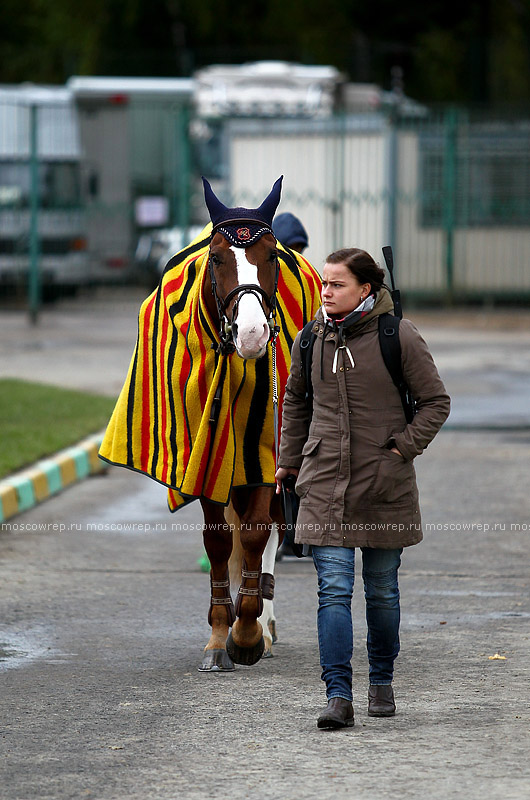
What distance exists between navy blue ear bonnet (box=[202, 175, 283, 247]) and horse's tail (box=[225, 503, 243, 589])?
131cm

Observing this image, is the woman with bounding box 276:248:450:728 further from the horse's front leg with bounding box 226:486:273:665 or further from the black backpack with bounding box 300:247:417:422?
the horse's front leg with bounding box 226:486:273:665

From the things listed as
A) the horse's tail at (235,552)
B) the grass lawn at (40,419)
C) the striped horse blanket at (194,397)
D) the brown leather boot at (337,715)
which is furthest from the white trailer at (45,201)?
the brown leather boot at (337,715)

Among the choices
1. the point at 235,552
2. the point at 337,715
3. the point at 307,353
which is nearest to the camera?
the point at 337,715

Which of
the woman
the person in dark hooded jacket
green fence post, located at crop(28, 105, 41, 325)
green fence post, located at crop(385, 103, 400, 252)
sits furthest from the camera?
green fence post, located at crop(385, 103, 400, 252)

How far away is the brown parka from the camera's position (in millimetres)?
4957

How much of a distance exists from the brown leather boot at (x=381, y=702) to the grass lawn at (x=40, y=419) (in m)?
4.88

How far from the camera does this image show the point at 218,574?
5969 mm

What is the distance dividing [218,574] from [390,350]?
1.46m

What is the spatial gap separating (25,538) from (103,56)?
1017 inches

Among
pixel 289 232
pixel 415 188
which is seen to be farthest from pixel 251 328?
pixel 415 188

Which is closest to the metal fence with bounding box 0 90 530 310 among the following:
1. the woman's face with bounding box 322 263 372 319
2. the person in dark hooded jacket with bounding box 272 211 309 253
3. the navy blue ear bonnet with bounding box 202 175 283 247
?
the person in dark hooded jacket with bounding box 272 211 309 253

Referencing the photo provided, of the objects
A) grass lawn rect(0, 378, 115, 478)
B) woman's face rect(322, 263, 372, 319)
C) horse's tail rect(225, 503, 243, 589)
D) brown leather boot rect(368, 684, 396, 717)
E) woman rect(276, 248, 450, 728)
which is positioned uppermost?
woman's face rect(322, 263, 372, 319)

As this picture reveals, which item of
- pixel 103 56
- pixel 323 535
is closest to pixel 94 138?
pixel 103 56

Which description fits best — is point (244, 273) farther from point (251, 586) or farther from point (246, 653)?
point (246, 653)
